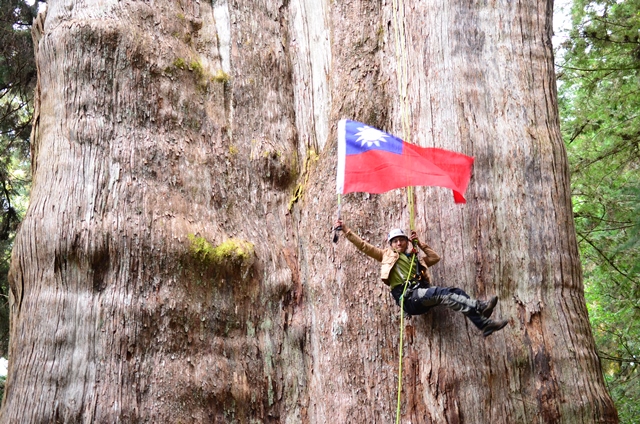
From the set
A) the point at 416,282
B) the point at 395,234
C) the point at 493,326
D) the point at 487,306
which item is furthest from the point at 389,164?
the point at 493,326

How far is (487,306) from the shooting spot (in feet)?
13.7

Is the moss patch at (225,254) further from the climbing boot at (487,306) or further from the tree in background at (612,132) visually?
the tree in background at (612,132)

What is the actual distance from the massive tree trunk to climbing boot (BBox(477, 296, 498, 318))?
20 cm

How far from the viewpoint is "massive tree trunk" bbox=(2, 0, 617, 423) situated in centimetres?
443

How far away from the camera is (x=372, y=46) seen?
5.61m

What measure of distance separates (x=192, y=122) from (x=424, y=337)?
274cm

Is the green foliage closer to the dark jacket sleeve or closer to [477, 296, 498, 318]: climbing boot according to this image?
the dark jacket sleeve

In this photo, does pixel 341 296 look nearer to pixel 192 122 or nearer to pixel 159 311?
pixel 159 311

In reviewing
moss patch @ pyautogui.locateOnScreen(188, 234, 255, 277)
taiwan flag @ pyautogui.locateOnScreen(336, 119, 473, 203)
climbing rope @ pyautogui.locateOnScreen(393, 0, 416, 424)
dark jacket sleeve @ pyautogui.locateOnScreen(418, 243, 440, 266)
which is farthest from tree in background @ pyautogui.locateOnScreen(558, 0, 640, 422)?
moss patch @ pyautogui.locateOnScreen(188, 234, 255, 277)

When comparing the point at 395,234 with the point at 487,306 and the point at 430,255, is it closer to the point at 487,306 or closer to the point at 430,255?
the point at 430,255

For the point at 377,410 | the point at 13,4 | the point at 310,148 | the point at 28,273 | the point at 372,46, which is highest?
the point at 13,4

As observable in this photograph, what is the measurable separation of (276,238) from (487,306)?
2069mm

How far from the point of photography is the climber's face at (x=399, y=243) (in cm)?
453

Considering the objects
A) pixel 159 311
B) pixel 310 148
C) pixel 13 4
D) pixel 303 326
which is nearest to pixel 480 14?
pixel 310 148
